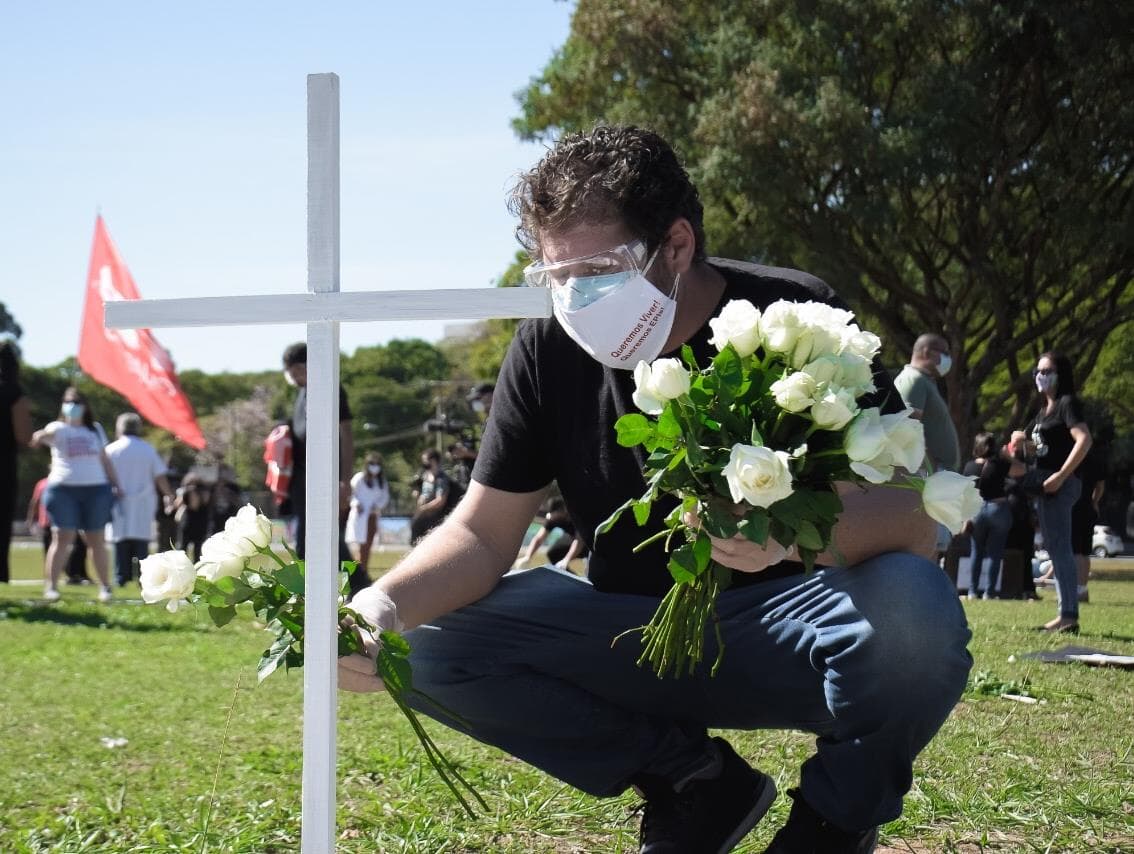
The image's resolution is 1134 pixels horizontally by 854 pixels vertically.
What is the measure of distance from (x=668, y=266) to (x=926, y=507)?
0.87 m

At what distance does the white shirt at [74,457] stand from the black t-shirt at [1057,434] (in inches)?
265

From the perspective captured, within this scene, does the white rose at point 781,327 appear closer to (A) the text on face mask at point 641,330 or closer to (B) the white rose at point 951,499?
(B) the white rose at point 951,499

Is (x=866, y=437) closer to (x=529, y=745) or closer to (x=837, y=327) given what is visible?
(x=837, y=327)

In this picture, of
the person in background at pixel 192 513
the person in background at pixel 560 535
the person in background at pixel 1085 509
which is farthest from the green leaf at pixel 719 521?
the person in background at pixel 192 513

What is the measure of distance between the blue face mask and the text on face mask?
0.08 m

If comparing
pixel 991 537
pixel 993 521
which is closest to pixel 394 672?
pixel 993 521

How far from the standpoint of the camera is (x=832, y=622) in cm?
260

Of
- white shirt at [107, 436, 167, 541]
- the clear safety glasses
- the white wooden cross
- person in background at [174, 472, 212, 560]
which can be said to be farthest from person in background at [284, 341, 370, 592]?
person in background at [174, 472, 212, 560]

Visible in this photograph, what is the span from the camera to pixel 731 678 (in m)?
2.83

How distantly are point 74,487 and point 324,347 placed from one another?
327 inches

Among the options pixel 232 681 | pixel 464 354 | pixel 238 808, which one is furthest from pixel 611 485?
pixel 464 354

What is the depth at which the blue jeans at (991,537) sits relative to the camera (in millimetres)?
11867

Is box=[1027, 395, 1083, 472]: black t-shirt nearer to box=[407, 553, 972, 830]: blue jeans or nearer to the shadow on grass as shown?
the shadow on grass

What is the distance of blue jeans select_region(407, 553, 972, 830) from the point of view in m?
2.51
